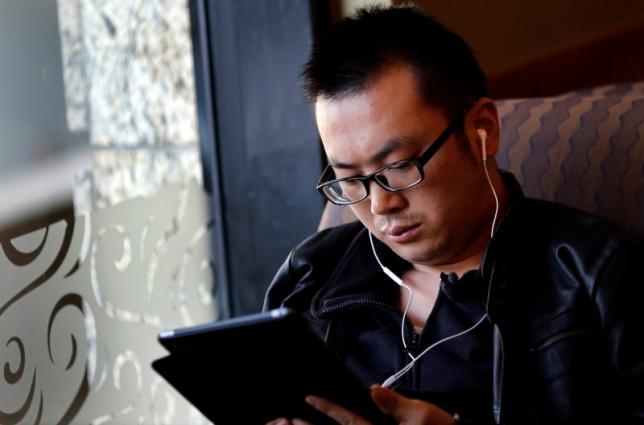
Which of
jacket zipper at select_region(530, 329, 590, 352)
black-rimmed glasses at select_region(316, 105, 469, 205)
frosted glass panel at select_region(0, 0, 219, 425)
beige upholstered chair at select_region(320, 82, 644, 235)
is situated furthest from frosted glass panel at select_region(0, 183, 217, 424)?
jacket zipper at select_region(530, 329, 590, 352)

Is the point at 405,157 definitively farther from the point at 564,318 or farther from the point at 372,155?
the point at 564,318

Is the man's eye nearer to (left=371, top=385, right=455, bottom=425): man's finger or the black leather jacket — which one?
the black leather jacket

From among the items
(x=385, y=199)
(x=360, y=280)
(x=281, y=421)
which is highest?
(x=385, y=199)

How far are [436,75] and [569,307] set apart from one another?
332mm

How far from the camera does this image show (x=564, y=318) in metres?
1.16

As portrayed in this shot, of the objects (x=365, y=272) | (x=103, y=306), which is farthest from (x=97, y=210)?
(x=365, y=272)

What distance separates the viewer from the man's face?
3.97 feet

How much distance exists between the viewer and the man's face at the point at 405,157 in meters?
1.21

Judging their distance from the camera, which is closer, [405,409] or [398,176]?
[405,409]

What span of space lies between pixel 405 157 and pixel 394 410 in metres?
0.32

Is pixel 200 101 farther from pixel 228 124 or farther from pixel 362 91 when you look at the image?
pixel 362 91

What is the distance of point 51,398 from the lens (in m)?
1.72

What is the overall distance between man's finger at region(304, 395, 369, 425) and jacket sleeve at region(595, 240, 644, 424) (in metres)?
0.30

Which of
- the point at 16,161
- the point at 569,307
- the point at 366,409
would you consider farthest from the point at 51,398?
the point at 569,307
